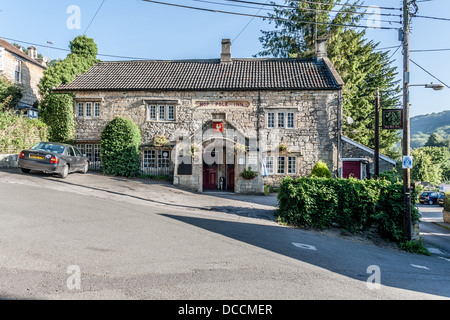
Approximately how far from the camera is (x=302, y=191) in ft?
35.2

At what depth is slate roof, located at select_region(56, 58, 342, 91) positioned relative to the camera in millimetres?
19828

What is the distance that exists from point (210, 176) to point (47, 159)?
9323 millimetres

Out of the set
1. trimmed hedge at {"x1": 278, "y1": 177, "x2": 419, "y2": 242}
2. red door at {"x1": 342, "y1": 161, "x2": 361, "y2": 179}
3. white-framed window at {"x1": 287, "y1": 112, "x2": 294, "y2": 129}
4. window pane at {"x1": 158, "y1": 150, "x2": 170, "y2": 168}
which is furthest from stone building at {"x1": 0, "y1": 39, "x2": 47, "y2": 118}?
red door at {"x1": 342, "y1": 161, "x2": 361, "y2": 179}

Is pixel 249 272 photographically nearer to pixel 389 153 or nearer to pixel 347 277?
pixel 347 277

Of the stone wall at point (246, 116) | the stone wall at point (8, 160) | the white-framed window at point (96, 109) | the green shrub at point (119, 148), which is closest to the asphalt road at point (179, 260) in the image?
the stone wall at point (8, 160)

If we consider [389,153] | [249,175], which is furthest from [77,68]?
[389,153]

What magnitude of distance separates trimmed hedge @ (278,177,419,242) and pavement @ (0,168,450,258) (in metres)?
1.52

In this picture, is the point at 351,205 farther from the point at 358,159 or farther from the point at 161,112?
the point at 161,112

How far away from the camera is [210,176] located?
1936cm

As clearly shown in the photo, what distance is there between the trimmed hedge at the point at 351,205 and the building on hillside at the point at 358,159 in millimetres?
8430

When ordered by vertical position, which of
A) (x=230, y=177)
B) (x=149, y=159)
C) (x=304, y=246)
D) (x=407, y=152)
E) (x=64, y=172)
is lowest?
(x=304, y=246)

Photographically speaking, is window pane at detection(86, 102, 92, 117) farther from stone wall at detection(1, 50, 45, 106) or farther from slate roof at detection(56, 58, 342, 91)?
stone wall at detection(1, 50, 45, 106)

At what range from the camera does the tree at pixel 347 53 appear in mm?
28188

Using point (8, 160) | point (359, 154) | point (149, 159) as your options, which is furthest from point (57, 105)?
point (359, 154)
